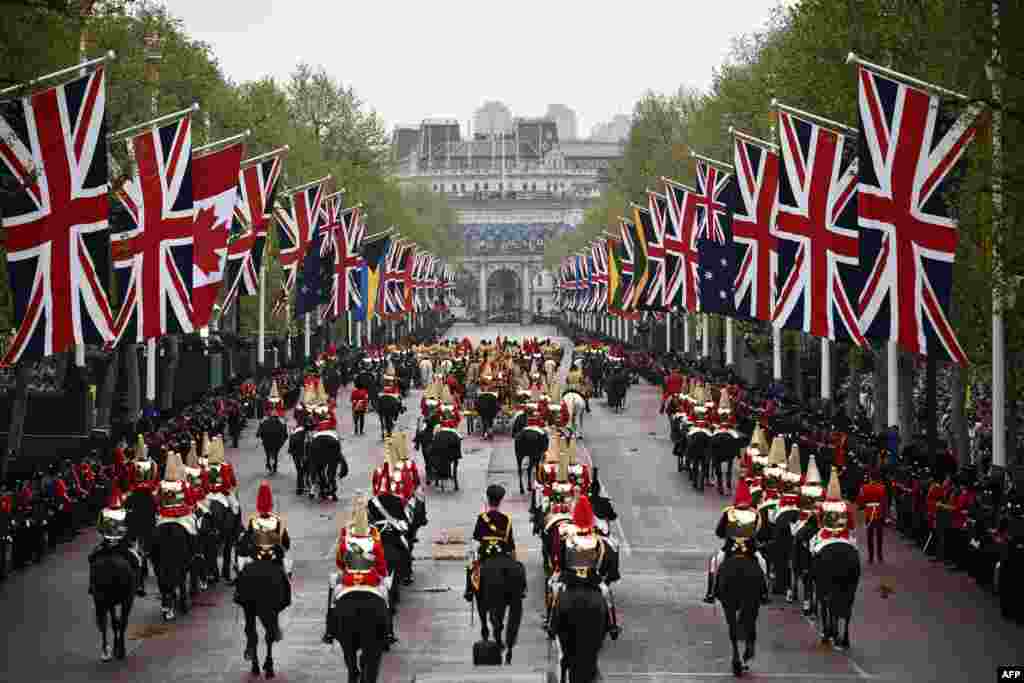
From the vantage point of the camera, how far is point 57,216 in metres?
27.0

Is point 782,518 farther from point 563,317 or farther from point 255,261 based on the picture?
point 563,317

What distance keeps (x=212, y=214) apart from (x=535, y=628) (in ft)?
58.1

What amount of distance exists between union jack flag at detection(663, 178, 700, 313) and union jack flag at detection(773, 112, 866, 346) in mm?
18131

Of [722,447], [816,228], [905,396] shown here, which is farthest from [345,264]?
[816,228]

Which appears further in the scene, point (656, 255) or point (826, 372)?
point (656, 255)

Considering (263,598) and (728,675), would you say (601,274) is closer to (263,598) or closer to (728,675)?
(728,675)

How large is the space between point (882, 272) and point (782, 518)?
5.26m

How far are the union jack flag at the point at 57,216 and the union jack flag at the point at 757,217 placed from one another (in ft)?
60.5

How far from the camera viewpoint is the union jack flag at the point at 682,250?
56.2 m

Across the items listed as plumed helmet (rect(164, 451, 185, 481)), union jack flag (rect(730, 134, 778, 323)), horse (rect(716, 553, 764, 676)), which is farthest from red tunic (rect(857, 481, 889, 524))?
union jack flag (rect(730, 134, 778, 323))

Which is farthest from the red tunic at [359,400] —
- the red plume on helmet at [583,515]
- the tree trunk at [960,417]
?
the red plume on helmet at [583,515]

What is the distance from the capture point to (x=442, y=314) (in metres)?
192

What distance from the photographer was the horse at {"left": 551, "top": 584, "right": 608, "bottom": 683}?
18.9 metres

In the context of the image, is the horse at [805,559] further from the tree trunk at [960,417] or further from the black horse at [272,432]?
the black horse at [272,432]
